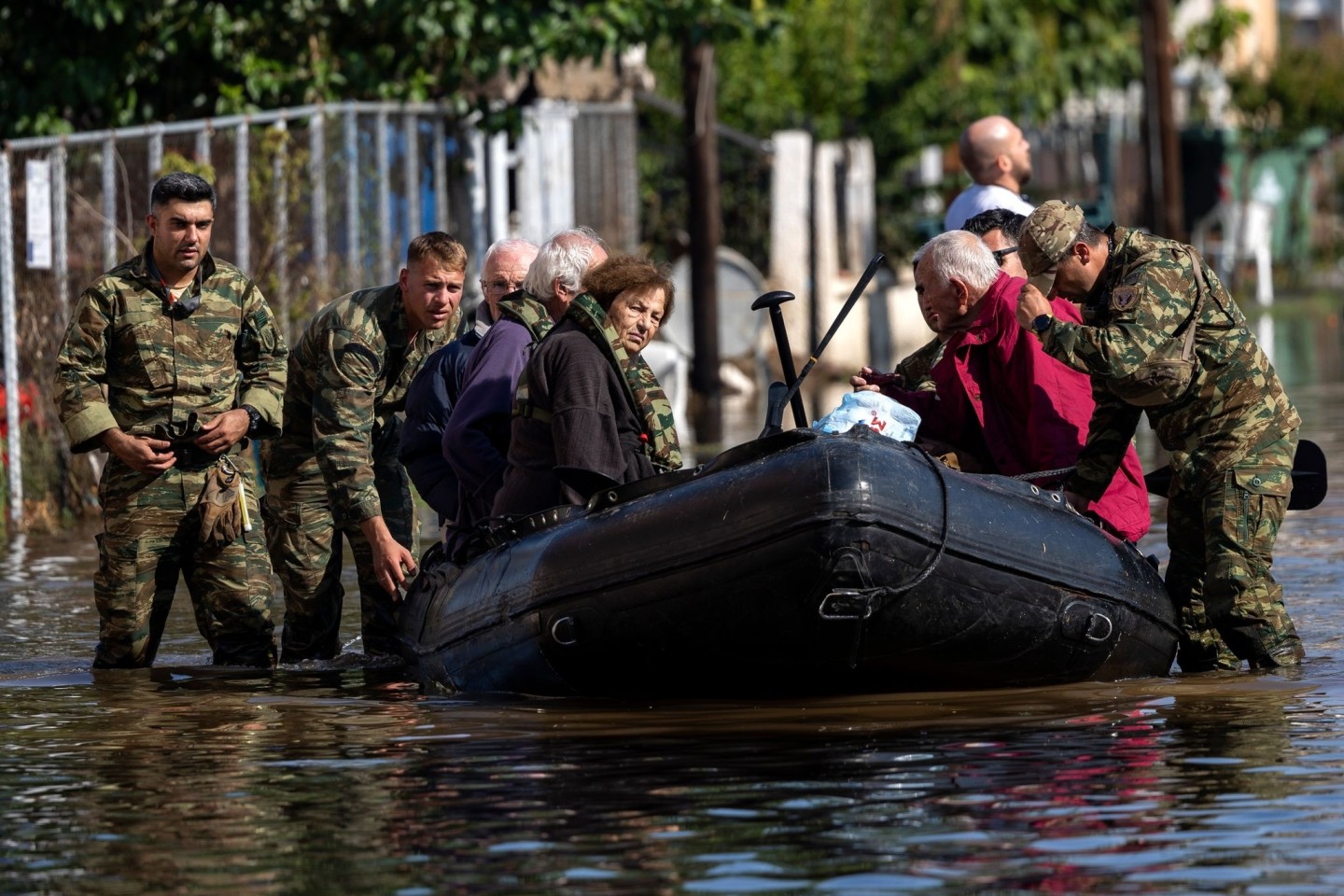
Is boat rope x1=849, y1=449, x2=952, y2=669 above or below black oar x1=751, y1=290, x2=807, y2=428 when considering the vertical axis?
below

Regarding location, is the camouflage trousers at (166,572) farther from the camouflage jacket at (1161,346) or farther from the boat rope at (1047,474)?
the camouflage jacket at (1161,346)

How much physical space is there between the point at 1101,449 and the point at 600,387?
1681mm

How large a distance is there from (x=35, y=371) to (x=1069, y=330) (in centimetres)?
772

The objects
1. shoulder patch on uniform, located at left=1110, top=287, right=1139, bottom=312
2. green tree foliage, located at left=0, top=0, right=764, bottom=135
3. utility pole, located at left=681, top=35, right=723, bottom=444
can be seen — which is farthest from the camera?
utility pole, located at left=681, top=35, right=723, bottom=444

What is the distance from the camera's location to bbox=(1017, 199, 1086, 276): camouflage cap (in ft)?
27.7

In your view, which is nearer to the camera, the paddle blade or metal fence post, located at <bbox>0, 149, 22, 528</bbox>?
Answer: the paddle blade

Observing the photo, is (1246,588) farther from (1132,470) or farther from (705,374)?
(705,374)

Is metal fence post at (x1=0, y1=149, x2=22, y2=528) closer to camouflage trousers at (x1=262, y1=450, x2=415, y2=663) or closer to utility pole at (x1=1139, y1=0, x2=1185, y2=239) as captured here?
camouflage trousers at (x1=262, y1=450, x2=415, y2=663)

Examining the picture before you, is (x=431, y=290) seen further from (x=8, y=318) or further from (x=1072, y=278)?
(x=8, y=318)

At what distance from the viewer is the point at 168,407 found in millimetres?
9188

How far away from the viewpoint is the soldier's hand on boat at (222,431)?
9141 millimetres

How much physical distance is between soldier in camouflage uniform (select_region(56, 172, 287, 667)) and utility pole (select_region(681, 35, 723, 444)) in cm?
1298

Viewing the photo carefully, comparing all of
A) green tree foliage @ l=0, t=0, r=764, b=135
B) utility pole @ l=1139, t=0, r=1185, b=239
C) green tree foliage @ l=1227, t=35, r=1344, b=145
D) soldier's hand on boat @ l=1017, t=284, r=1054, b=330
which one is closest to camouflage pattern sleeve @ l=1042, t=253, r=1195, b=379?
soldier's hand on boat @ l=1017, t=284, r=1054, b=330

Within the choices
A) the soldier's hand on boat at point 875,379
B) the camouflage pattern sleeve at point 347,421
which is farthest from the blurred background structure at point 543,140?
the soldier's hand on boat at point 875,379
